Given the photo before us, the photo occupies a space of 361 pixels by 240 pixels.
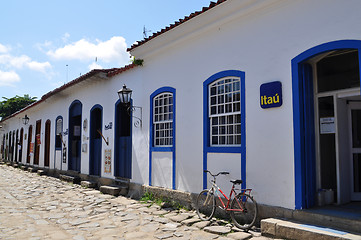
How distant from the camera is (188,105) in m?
7.68

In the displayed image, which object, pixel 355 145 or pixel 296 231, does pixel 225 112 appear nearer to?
pixel 355 145

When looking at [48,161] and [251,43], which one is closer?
[251,43]

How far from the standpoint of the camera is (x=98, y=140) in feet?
39.2

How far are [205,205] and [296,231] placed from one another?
2163 mm

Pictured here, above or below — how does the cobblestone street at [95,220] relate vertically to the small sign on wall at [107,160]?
below

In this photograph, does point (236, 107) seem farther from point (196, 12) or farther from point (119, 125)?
point (119, 125)

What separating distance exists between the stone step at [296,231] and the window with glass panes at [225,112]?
1.92 m

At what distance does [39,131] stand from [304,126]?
1774 cm

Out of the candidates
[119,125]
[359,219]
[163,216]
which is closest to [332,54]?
[359,219]

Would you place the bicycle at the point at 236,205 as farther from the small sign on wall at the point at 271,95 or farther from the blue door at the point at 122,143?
the blue door at the point at 122,143

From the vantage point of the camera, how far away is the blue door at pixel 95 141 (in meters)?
11.9

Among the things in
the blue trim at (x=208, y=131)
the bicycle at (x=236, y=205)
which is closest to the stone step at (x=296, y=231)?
the bicycle at (x=236, y=205)

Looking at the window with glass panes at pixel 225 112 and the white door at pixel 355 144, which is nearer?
the white door at pixel 355 144

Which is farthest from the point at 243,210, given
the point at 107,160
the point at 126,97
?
the point at 107,160
